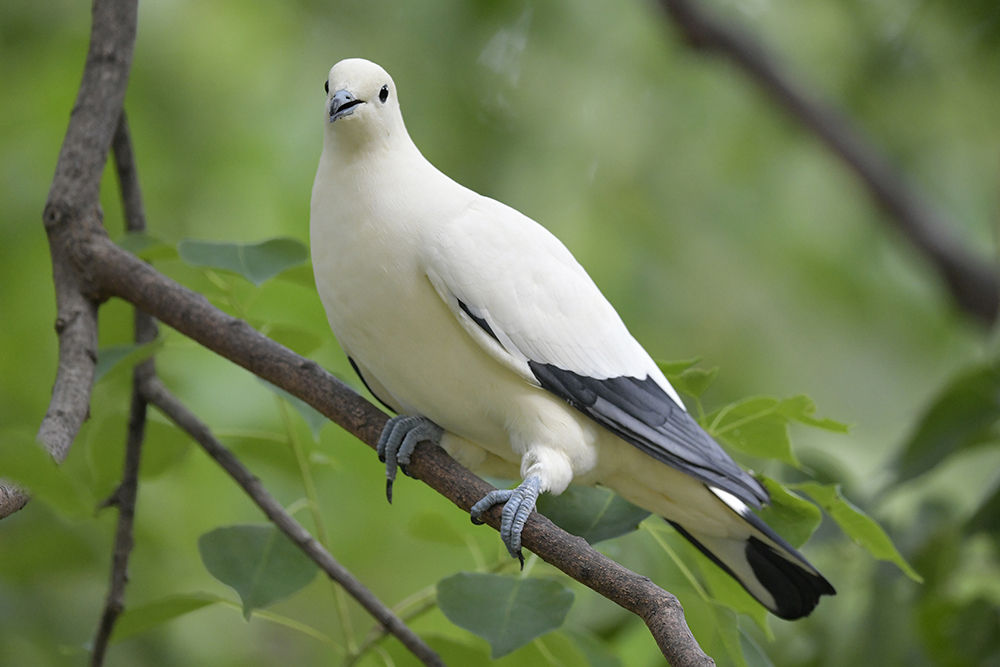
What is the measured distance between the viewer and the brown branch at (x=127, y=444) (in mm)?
1920

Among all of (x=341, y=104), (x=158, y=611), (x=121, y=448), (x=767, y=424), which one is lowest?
(x=158, y=611)

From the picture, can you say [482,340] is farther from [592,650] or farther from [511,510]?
[592,650]

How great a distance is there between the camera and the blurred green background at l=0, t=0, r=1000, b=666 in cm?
242

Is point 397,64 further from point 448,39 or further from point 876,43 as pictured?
point 876,43

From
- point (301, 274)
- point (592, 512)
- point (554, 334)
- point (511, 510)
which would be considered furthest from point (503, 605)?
point (301, 274)

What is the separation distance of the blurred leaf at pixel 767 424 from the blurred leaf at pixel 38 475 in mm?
1084

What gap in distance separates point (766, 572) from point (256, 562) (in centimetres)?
99

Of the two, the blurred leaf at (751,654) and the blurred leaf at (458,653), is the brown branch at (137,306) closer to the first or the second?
the blurred leaf at (458,653)

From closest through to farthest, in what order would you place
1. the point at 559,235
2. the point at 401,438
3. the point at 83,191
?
the point at 401,438 → the point at 83,191 → the point at 559,235

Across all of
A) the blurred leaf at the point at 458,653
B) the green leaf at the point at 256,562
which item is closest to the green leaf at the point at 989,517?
the blurred leaf at the point at 458,653

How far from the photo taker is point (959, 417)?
2.31 metres

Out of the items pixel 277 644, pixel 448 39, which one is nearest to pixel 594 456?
pixel 448 39

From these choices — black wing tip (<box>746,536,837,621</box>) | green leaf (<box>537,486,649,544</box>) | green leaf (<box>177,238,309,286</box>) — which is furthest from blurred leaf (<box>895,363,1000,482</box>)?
green leaf (<box>177,238,309,286</box>)

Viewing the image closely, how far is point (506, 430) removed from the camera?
5.95ft
